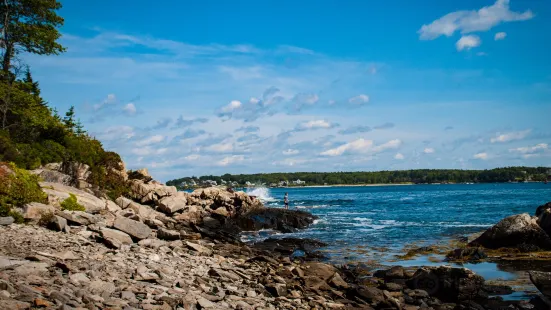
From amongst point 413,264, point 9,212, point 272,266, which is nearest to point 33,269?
point 9,212

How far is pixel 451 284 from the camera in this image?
47.8ft

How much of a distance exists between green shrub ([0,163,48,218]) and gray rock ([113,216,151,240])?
3225mm

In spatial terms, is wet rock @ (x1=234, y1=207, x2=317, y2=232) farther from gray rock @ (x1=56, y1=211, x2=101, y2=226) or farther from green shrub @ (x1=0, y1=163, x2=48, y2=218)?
green shrub @ (x1=0, y1=163, x2=48, y2=218)

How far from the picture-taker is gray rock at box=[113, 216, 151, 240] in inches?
600

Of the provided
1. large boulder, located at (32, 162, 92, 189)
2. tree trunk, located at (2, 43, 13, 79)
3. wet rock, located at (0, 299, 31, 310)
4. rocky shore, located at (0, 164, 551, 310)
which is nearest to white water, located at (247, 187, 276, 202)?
large boulder, located at (32, 162, 92, 189)

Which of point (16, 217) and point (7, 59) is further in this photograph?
point (7, 59)

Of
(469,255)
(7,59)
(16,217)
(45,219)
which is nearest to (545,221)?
(469,255)

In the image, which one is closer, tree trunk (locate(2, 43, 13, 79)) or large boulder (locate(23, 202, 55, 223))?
large boulder (locate(23, 202, 55, 223))

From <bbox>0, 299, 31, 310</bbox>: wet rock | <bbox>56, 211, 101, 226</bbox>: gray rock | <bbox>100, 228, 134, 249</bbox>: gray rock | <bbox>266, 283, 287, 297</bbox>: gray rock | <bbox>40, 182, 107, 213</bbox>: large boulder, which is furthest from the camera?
<bbox>40, 182, 107, 213</bbox>: large boulder

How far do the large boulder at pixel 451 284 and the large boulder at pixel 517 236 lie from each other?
905cm

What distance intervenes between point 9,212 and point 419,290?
13997mm

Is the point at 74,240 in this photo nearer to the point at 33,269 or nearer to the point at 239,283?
the point at 33,269

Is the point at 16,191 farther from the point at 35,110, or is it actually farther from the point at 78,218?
the point at 35,110

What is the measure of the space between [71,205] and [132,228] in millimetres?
3997
